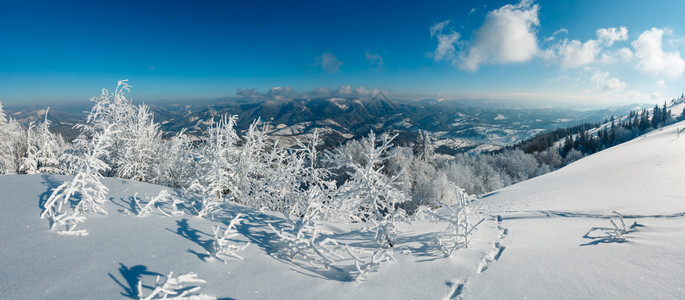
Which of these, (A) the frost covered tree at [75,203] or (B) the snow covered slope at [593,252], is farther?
(A) the frost covered tree at [75,203]

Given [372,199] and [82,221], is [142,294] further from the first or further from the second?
[372,199]

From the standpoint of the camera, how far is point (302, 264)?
13.4 feet

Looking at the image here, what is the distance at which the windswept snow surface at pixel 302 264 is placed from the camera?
3.16 meters

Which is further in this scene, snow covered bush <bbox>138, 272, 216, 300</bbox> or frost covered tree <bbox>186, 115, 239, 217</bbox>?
frost covered tree <bbox>186, 115, 239, 217</bbox>

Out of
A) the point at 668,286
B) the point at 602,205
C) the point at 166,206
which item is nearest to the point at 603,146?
the point at 602,205

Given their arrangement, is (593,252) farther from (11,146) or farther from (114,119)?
(11,146)

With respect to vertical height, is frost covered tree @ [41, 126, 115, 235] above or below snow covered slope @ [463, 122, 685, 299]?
above

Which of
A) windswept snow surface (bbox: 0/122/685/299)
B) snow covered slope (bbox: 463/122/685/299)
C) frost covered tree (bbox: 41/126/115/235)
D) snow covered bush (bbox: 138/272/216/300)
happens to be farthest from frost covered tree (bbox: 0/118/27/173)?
snow covered slope (bbox: 463/122/685/299)

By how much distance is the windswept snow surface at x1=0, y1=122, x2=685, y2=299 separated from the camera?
10.4 ft

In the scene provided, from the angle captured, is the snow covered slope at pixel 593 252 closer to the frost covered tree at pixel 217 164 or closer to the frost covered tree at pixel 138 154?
the frost covered tree at pixel 217 164

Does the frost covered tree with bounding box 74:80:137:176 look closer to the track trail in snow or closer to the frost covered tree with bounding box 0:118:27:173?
the frost covered tree with bounding box 0:118:27:173

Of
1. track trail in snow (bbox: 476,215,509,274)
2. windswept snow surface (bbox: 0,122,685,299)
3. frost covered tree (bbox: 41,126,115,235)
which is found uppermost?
frost covered tree (bbox: 41,126,115,235)

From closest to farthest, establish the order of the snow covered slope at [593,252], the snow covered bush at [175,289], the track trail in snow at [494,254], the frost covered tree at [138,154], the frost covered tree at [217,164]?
the snow covered bush at [175,289] < the snow covered slope at [593,252] < the track trail in snow at [494,254] < the frost covered tree at [217,164] < the frost covered tree at [138,154]

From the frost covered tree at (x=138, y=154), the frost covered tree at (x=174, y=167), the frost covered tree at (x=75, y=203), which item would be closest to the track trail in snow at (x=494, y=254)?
the frost covered tree at (x=75, y=203)
